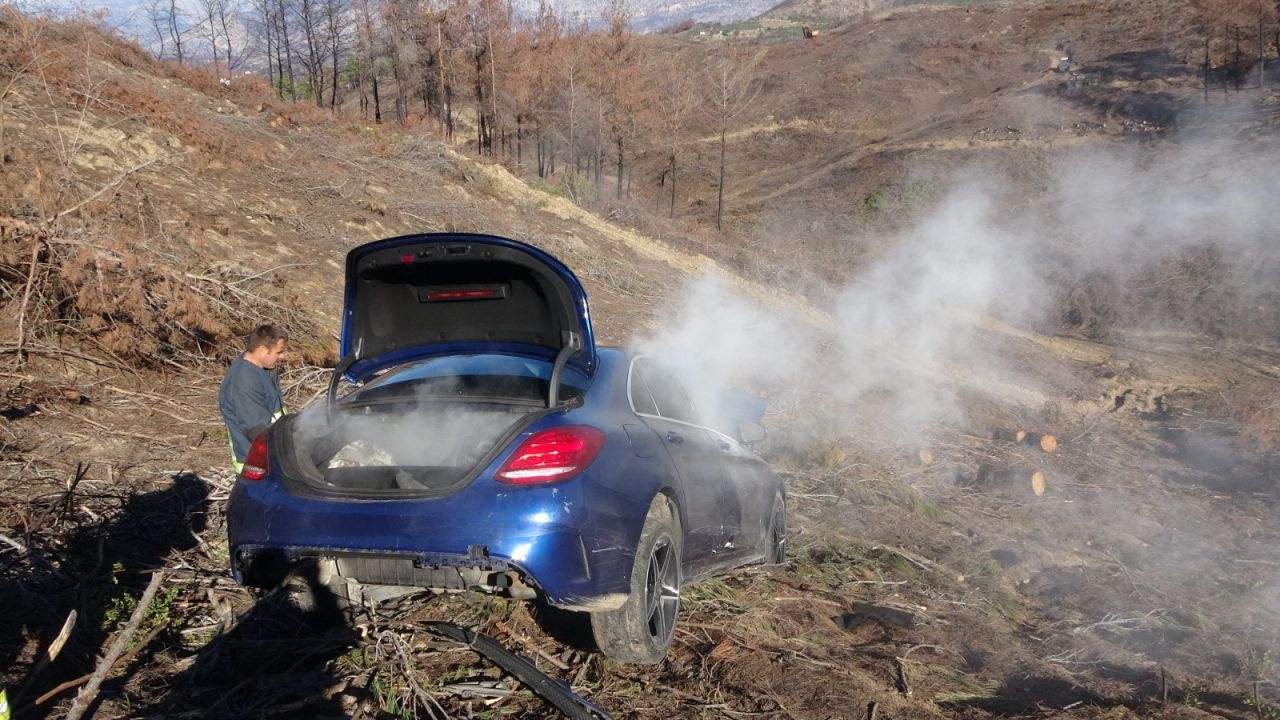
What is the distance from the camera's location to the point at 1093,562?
671 cm

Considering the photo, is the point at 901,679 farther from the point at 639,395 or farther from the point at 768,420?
the point at 768,420

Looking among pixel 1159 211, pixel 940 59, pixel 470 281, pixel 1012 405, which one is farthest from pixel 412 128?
pixel 940 59

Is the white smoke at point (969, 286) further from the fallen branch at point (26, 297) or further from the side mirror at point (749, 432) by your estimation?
the fallen branch at point (26, 297)

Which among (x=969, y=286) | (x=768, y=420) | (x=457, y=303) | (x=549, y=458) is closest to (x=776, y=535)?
(x=457, y=303)

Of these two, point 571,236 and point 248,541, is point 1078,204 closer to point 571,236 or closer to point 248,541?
point 571,236

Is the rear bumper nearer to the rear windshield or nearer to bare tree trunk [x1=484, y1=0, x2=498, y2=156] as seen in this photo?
the rear windshield

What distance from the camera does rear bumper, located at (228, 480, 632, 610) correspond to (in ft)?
10.4

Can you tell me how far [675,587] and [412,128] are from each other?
2313 cm

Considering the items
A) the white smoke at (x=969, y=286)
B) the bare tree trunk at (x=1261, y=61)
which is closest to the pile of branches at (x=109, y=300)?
the white smoke at (x=969, y=286)

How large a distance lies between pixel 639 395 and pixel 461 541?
1.33m

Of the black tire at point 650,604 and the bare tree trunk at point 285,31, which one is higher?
the bare tree trunk at point 285,31

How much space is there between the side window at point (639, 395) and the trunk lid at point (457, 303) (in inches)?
10.7

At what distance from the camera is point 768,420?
1039 centimetres

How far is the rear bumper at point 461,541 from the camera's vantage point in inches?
125
